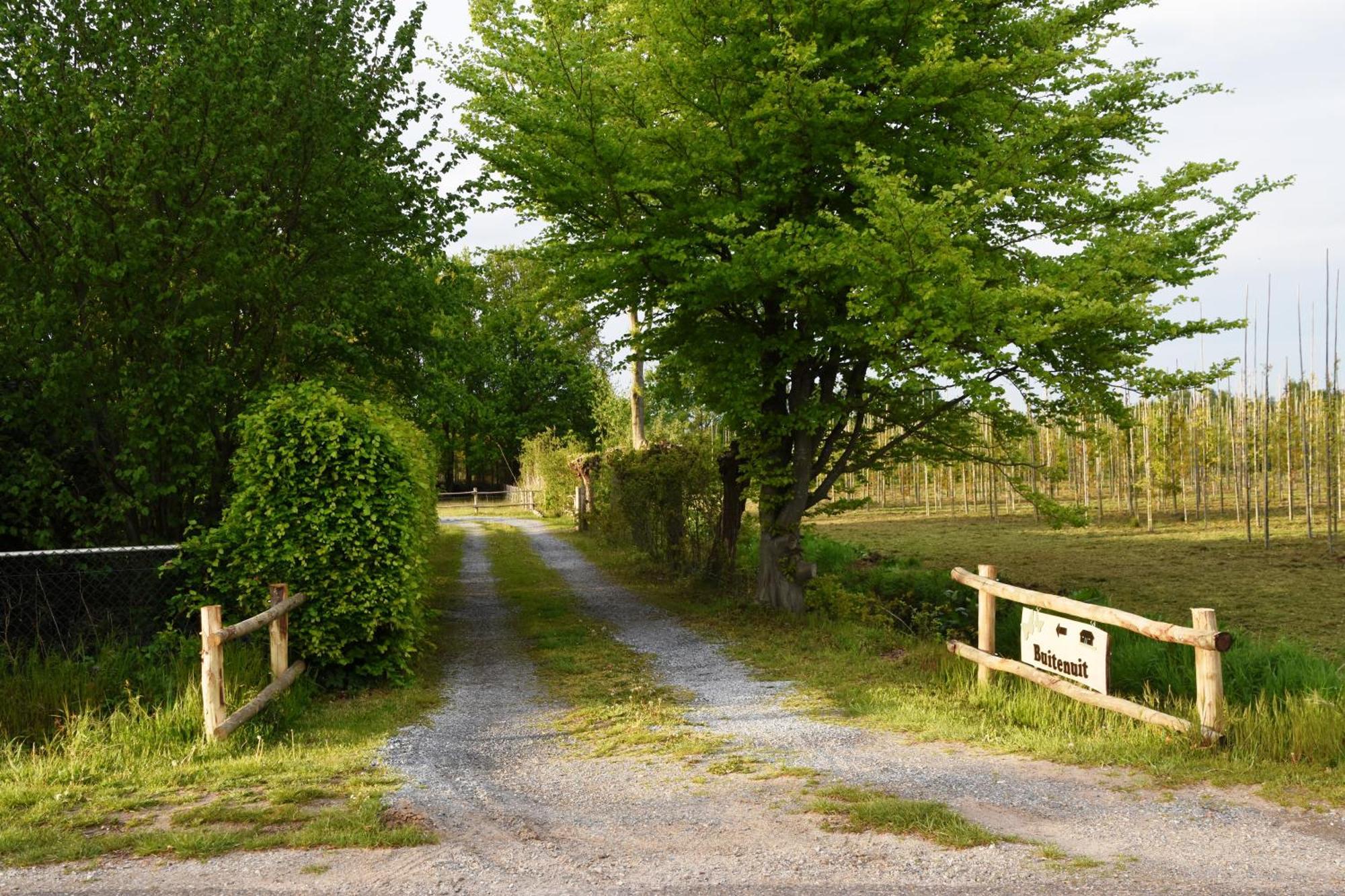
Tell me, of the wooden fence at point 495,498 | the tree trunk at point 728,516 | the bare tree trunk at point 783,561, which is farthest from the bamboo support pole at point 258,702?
the wooden fence at point 495,498

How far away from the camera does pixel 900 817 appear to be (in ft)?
17.8

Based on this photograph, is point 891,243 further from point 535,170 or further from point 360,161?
point 360,161

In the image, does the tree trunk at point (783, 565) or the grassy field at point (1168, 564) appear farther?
the grassy field at point (1168, 564)

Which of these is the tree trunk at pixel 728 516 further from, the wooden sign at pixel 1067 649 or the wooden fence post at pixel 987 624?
the wooden sign at pixel 1067 649

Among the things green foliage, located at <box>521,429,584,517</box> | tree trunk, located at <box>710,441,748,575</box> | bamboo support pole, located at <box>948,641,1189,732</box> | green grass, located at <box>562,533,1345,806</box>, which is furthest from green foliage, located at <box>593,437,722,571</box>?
green foliage, located at <box>521,429,584,517</box>

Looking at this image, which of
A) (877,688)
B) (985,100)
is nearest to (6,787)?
(877,688)

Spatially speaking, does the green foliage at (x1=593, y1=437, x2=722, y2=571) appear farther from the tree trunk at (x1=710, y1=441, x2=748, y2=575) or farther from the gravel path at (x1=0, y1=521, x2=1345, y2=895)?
the gravel path at (x1=0, y1=521, x2=1345, y2=895)

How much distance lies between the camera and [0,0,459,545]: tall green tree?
9648 mm

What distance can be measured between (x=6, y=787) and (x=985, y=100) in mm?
11166

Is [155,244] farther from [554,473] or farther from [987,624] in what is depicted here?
[554,473]

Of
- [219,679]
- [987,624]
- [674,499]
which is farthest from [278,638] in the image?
[674,499]

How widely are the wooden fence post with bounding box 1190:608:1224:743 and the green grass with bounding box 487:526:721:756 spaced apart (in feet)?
10.7

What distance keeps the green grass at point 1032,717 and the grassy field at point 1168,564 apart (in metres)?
4.77

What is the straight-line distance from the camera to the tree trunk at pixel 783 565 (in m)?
13.8
